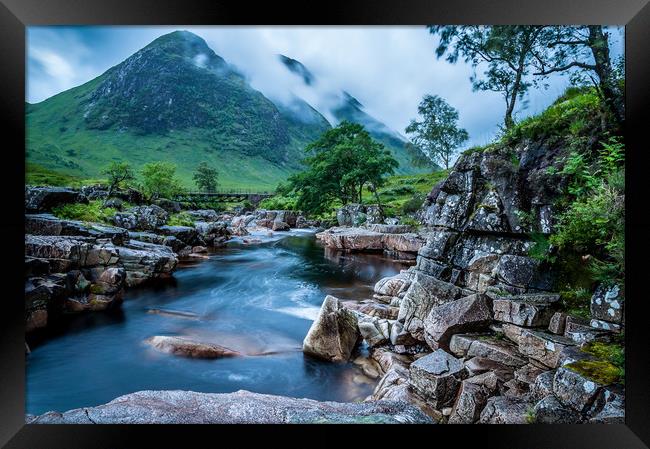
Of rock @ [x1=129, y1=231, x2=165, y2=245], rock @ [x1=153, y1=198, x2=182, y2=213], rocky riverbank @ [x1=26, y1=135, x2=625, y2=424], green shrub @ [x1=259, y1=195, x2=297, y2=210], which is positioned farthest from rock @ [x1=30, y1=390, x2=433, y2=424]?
green shrub @ [x1=259, y1=195, x2=297, y2=210]

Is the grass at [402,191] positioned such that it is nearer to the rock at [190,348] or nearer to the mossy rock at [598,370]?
the rock at [190,348]

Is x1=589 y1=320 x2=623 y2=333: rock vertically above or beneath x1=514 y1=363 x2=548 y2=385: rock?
above

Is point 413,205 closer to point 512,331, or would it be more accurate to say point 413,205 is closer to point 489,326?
point 489,326

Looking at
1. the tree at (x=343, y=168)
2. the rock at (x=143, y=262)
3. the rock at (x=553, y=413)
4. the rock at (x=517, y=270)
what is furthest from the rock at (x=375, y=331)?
the tree at (x=343, y=168)

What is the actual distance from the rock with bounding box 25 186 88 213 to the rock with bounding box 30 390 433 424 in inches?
414

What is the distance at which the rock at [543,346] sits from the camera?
3414 mm

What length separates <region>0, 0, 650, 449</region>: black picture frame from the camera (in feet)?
8.16

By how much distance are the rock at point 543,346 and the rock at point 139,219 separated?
47.5ft

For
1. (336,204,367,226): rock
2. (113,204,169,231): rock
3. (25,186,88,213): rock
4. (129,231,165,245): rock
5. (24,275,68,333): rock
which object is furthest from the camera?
(336,204,367,226): rock

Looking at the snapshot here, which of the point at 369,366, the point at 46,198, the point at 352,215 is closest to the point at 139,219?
the point at 46,198

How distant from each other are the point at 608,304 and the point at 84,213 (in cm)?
1464

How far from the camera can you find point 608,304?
124 inches

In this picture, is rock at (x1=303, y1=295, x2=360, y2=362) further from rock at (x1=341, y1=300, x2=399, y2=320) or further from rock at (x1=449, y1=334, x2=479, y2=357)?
rock at (x1=449, y1=334, x2=479, y2=357)
